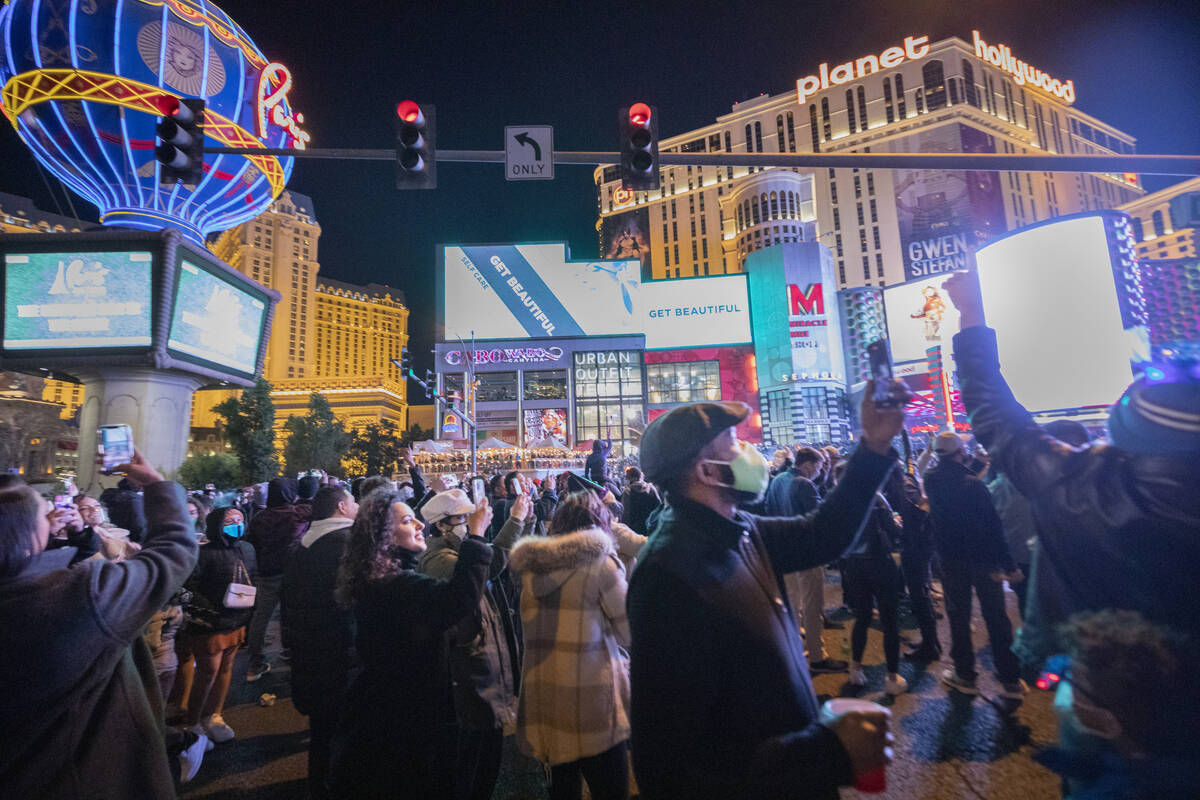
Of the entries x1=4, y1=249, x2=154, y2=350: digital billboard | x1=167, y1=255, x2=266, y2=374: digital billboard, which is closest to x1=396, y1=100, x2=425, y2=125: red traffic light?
x1=4, y1=249, x2=154, y2=350: digital billboard

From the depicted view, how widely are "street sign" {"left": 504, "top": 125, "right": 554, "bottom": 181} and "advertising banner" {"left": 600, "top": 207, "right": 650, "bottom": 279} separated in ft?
253

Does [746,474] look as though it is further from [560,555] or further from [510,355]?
[510,355]

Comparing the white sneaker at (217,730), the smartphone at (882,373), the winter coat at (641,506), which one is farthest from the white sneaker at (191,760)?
the smartphone at (882,373)

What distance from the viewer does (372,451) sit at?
64.6 metres

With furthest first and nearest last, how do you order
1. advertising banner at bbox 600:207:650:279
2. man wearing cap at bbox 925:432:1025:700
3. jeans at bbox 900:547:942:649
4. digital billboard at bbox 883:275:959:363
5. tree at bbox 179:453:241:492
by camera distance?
advertising banner at bbox 600:207:650:279 < digital billboard at bbox 883:275:959:363 < tree at bbox 179:453:241:492 < jeans at bbox 900:547:942:649 < man wearing cap at bbox 925:432:1025:700

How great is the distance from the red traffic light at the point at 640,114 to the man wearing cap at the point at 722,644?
598cm

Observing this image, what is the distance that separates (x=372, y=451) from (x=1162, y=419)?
6920 centimetres

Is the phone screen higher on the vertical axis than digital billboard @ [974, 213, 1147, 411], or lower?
lower

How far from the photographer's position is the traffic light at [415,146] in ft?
21.3

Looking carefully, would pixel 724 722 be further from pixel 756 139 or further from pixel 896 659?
pixel 756 139

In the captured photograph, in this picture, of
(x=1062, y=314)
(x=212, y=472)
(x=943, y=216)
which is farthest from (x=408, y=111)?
(x=943, y=216)

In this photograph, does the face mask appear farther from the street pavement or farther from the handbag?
the handbag

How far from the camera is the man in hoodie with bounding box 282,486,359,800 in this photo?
3398 millimetres

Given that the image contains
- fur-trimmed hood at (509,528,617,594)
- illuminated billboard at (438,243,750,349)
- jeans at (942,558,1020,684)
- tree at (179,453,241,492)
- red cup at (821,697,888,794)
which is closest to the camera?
red cup at (821,697,888,794)
